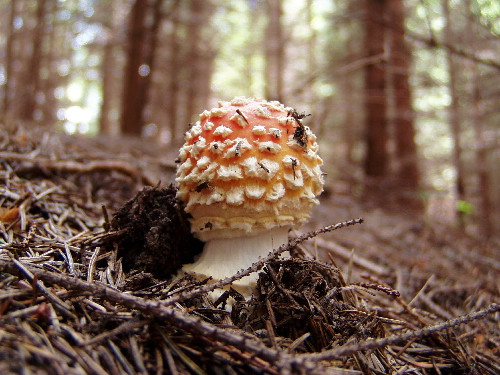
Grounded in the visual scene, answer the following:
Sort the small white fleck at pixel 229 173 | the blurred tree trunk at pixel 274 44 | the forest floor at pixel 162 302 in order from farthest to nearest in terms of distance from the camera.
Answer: the blurred tree trunk at pixel 274 44, the small white fleck at pixel 229 173, the forest floor at pixel 162 302

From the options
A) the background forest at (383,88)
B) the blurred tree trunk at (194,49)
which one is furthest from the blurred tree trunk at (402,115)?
the blurred tree trunk at (194,49)

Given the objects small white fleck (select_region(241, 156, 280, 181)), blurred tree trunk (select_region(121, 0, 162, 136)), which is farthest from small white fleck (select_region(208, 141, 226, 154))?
blurred tree trunk (select_region(121, 0, 162, 136))

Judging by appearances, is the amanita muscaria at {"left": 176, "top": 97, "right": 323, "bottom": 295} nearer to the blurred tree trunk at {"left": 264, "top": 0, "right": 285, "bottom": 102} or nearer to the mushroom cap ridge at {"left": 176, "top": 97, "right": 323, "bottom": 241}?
the mushroom cap ridge at {"left": 176, "top": 97, "right": 323, "bottom": 241}

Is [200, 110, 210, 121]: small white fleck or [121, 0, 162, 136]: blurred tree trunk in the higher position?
[121, 0, 162, 136]: blurred tree trunk

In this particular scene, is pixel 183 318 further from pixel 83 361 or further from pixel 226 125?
pixel 226 125

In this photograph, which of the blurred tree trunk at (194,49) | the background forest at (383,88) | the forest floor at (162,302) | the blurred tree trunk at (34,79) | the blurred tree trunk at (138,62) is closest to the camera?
the forest floor at (162,302)

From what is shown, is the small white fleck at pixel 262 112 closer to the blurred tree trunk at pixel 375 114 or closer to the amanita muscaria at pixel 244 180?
the amanita muscaria at pixel 244 180

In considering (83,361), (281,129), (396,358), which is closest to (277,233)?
(281,129)
